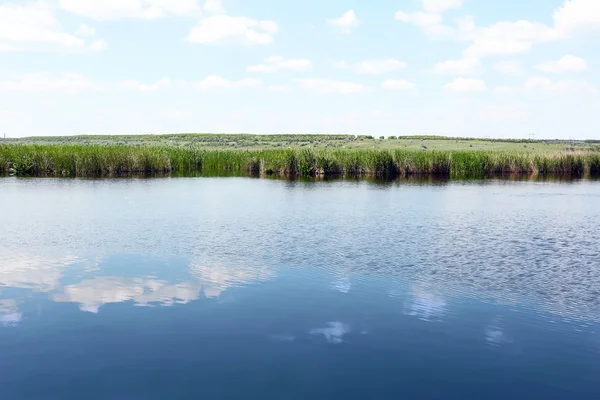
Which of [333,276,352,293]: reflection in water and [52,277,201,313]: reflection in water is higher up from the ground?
[52,277,201,313]: reflection in water

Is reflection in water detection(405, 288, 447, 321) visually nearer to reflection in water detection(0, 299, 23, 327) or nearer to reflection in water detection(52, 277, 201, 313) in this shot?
reflection in water detection(52, 277, 201, 313)

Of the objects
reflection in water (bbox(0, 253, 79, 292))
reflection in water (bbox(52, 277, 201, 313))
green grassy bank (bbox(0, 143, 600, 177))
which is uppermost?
green grassy bank (bbox(0, 143, 600, 177))

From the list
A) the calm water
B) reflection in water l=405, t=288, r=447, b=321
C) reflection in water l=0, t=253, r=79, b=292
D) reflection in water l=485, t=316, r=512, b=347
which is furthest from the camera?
reflection in water l=0, t=253, r=79, b=292

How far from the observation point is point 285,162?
68.4 meters

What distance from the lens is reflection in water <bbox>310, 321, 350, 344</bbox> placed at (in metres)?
13.0

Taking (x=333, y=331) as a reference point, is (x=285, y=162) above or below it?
above

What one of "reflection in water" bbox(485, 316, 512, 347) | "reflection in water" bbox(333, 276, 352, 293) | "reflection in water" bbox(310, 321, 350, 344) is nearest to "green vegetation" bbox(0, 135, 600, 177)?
"reflection in water" bbox(333, 276, 352, 293)

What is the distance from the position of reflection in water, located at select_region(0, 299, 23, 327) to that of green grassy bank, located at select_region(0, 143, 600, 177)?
49.6m

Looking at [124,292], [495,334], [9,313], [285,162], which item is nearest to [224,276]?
[124,292]

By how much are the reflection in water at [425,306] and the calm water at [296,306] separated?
7 cm

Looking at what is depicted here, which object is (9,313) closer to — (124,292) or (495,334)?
(124,292)

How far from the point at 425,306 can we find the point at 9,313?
416 inches

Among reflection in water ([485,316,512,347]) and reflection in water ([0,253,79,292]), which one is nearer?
reflection in water ([485,316,512,347])

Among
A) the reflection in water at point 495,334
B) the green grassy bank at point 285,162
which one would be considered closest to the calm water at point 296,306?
the reflection in water at point 495,334
